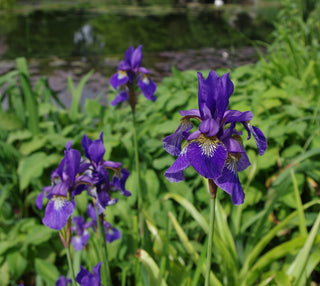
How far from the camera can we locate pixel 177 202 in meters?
2.32

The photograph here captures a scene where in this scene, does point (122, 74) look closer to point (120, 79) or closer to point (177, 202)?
point (120, 79)

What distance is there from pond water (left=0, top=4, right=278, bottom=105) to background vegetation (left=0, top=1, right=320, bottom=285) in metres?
0.89

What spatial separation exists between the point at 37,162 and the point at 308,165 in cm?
170

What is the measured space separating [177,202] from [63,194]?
1304mm

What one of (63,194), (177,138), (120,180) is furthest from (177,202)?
(177,138)

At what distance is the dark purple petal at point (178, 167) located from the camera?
33.5 inches

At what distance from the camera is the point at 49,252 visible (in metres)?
2.09

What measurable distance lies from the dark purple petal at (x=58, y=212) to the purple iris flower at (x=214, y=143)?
404 mm

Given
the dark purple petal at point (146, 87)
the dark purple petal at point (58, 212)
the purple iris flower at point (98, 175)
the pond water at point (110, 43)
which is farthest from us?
the pond water at point (110, 43)

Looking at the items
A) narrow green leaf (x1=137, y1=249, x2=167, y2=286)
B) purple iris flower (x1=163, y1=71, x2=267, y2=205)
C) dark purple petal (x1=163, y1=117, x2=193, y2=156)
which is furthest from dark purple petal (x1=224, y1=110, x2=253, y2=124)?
narrow green leaf (x1=137, y1=249, x2=167, y2=286)

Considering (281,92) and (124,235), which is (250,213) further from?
(281,92)

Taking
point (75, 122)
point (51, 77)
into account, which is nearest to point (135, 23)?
point (51, 77)

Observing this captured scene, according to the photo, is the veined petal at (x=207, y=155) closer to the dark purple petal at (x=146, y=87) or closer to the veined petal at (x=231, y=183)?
the veined petal at (x=231, y=183)

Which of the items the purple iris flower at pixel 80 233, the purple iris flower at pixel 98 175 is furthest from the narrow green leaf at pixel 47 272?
the purple iris flower at pixel 98 175
